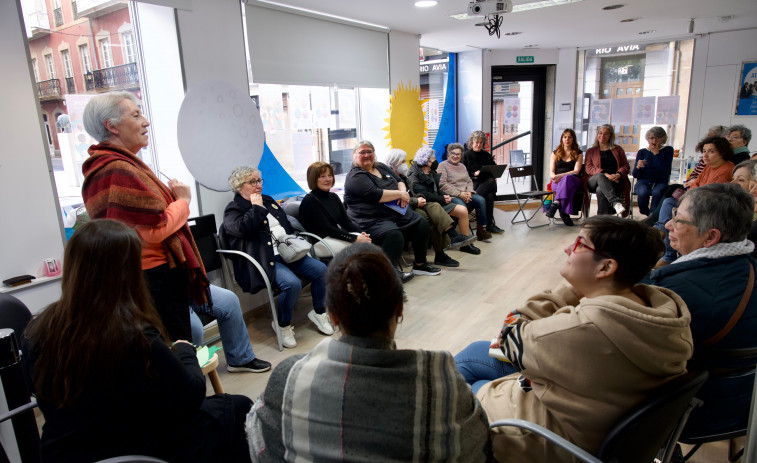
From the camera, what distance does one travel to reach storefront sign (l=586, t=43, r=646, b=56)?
8031 millimetres

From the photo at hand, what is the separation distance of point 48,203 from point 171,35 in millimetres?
1510

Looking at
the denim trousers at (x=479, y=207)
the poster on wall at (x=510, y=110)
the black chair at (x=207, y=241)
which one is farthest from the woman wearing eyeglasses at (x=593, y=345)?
the poster on wall at (x=510, y=110)

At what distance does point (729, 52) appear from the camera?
7.12 m

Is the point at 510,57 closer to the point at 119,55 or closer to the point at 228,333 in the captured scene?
the point at 119,55

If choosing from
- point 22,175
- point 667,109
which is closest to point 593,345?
point 22,175

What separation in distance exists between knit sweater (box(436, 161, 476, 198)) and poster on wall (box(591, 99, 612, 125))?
13.2ft

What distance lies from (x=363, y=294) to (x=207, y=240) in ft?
8.75

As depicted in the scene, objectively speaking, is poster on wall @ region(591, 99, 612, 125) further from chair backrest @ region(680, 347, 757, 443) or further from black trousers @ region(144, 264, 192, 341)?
black trousers @ region(144, 264, 192, 341)

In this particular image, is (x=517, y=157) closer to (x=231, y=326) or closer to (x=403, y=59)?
(x=403, y=59)

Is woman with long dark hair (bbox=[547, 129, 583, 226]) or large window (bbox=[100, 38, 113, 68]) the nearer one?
large window (bbox=[100, 38, 113, 68])

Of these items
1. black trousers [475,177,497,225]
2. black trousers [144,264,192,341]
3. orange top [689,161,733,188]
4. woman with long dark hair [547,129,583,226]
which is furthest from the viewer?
woman with long dark hair [547,129,583,226]

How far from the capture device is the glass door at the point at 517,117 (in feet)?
27.7

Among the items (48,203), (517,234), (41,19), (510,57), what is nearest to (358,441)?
(48,203)

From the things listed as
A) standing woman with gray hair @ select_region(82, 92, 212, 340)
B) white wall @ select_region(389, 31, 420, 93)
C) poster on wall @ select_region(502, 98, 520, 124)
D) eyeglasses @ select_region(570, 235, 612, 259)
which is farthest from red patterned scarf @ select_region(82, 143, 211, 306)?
poster on wall @ select_region(502, 98, 520, 124)
